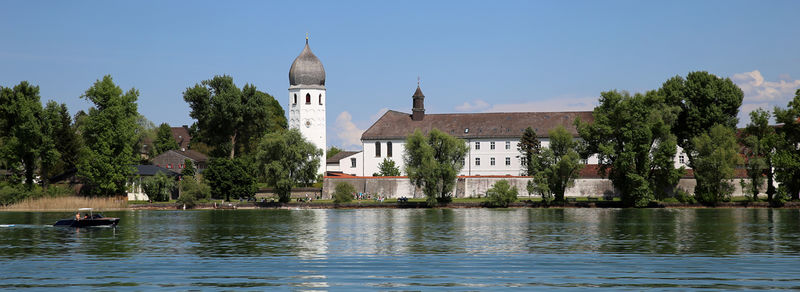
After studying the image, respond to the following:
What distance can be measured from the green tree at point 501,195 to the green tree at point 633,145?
695 cm

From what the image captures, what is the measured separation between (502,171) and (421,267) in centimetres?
7415

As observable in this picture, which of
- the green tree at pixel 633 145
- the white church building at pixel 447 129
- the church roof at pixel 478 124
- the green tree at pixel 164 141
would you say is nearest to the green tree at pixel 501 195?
the green tree at pixel 633 145

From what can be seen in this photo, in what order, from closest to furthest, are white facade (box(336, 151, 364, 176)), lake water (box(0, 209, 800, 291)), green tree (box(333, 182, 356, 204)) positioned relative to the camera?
lake water (box(0, 209, 800, 291)), green tree (box(333, 182, 356, 204)), white facade (box(336, 151, 364, 176))

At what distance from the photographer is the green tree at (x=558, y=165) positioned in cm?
7112

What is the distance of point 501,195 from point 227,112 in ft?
113

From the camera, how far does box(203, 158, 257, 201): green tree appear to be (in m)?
80.9

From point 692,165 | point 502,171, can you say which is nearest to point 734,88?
point 692,165

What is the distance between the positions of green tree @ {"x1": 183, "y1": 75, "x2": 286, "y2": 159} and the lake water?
4124 cm

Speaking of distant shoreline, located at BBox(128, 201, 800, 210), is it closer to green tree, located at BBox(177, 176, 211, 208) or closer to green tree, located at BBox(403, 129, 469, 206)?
green tree, located at BBox(177, 176, 211, 208)

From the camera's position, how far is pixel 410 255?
104 ft

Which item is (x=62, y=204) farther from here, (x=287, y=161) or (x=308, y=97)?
(x=308, y=97)

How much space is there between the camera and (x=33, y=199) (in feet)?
244

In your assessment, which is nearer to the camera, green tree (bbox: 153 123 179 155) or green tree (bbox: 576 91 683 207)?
green tree (bbox: 576 91 683 207)

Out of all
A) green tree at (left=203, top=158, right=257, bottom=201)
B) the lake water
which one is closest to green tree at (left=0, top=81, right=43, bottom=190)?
green tree at (left=203, top=158, right=257, bottom=201)
